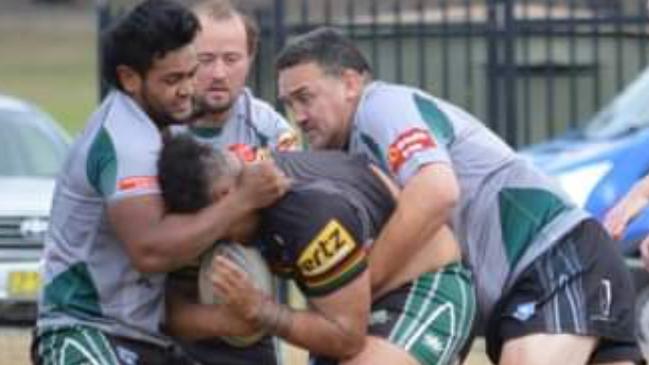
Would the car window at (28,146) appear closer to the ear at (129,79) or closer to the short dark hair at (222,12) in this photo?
the short dark hair at (222,12)

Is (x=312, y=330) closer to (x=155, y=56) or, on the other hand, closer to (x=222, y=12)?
(x=155, y=56)

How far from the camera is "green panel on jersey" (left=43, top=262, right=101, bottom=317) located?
6891 millimetres

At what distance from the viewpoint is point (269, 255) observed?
6.70m

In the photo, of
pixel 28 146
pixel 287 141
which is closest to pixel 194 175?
pixel 287 141

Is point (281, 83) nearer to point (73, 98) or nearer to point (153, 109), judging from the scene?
point (153, 109)

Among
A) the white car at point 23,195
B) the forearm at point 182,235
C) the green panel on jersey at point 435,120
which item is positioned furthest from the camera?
the white car at point 23,195

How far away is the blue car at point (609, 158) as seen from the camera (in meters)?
12.8

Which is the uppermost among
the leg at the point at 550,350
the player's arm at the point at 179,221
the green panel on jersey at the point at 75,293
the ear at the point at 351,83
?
the ear at the point at 351,83

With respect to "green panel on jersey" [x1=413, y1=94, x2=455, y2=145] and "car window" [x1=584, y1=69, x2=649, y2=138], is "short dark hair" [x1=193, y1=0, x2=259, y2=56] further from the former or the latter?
"car window" [x1=584, y1=69, x2=649, y2=138]

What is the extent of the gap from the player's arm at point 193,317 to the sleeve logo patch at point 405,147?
63 centimetres

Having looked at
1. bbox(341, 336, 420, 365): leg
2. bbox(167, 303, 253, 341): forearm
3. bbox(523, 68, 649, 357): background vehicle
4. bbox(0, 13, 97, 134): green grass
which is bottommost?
bbox(0, 13, 97, 134): green grass

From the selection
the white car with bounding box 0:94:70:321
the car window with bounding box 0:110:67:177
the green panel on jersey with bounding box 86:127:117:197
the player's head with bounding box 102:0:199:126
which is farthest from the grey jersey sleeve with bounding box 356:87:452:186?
the car window with bounding box 0:110:67:177

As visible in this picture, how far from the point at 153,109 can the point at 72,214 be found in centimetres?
37

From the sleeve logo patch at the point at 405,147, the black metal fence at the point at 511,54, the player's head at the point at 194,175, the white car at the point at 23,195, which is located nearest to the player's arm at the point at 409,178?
the sleeve logo patch at the point at 405,147
